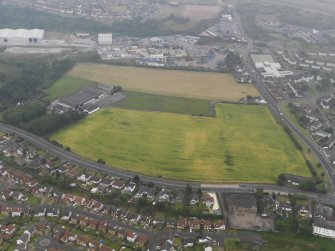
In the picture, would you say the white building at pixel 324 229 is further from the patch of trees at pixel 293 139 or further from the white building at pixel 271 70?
the white building at pixel 271 70

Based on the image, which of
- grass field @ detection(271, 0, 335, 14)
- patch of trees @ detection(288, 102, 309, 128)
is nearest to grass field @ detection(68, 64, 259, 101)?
patch of trees @ detection(288, 102, 309, 128)

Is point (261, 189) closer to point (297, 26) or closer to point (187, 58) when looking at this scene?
point (187, 58)

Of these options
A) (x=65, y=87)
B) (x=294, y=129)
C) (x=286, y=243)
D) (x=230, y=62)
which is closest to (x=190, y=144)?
(x=294, y=129)

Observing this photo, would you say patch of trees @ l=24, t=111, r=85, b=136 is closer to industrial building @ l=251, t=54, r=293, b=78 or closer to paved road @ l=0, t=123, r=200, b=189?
paved road @ l=0, t=123, r=200, b=189

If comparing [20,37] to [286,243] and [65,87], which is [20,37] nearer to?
[65,87]

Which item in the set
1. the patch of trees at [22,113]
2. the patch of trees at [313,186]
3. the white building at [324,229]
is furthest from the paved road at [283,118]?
the patch of trees at [22,113]

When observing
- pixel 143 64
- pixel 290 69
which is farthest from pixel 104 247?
pixel 290 69
